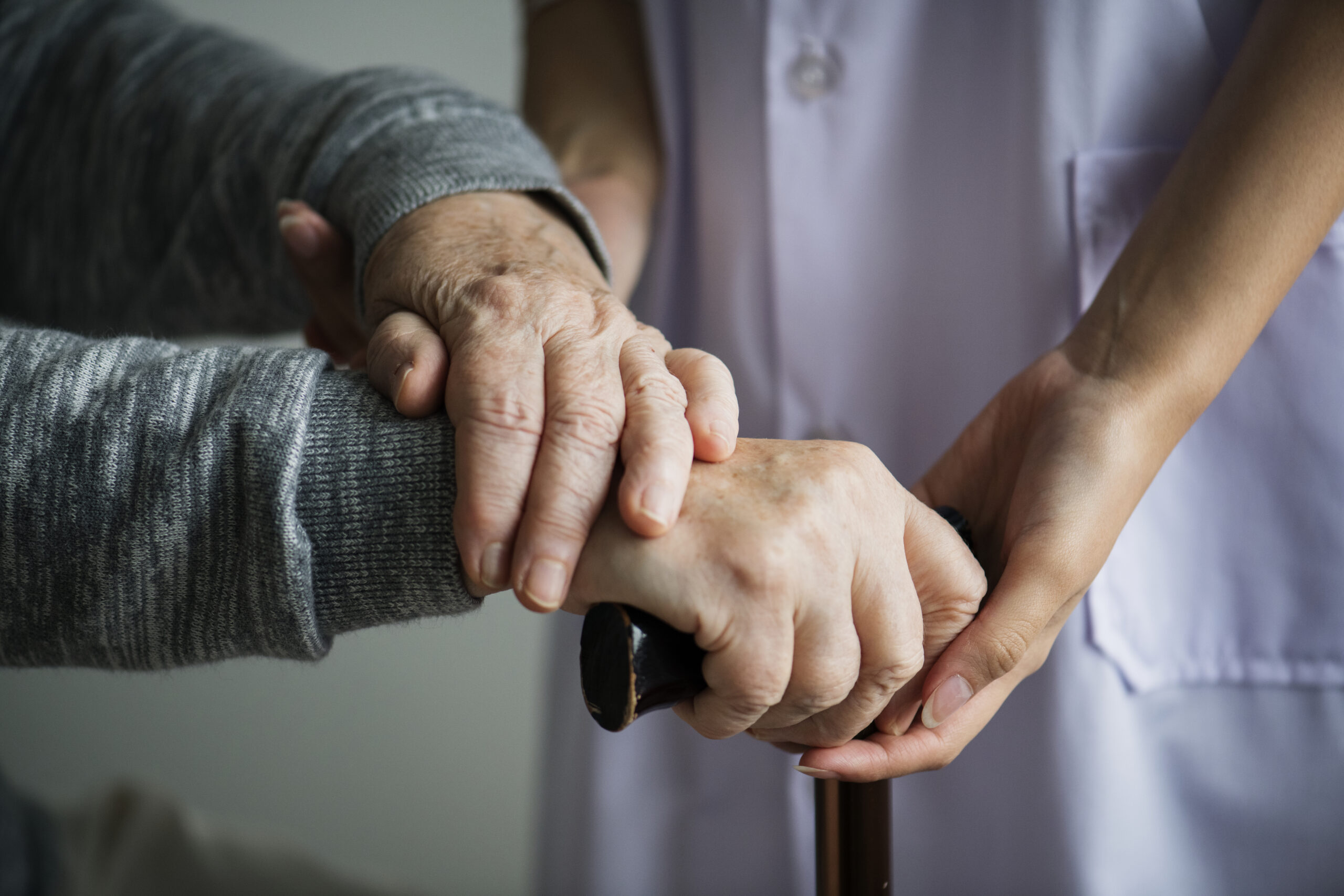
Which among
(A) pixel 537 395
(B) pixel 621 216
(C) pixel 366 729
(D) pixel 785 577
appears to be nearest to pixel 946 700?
(D) pixel 785 577

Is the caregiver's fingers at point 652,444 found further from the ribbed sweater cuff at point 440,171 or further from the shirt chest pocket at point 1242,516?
the shirt chest pocket at point 1242,516

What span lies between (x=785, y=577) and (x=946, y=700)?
6.1 inches

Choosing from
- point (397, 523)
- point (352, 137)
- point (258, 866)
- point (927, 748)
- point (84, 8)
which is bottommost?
point (258, 866)

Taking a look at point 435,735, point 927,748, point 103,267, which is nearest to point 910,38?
point 927,748

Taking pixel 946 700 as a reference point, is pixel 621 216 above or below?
above

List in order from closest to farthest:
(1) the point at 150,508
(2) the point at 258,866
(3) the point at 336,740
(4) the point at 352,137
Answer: (1) the point at 150,508
(4) the point at 352,137
(2) the point at 258,866
(3) the point at 336,740

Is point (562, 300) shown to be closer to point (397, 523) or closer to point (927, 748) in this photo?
point (397, 523)

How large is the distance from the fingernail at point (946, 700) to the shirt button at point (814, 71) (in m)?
0.47

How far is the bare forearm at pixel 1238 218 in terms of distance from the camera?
472 millimetres

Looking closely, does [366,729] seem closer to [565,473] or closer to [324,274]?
[324,274]

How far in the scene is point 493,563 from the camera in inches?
14.5

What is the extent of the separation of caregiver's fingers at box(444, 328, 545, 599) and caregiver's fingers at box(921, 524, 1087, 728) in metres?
0.22

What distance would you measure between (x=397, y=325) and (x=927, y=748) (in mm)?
361

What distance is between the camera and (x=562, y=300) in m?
0.45
